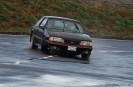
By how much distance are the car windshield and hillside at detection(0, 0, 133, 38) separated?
15.9 metres

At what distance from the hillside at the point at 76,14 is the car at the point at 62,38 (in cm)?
1613

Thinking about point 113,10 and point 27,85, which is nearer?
point 27,85

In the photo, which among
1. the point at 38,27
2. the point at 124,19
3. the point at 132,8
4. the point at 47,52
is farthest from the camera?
the point at 132,8

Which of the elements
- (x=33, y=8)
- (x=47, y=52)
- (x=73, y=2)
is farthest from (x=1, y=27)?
(x=47, y=52)

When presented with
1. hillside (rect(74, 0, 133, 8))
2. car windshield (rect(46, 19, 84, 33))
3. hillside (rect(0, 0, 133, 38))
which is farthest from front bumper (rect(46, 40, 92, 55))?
hillside (rect(74, 0, 133, 8))

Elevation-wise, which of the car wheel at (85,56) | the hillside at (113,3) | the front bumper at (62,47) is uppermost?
the front bumper at (62,47)

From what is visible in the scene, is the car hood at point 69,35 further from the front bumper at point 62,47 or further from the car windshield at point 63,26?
the car windshield at point 63,26

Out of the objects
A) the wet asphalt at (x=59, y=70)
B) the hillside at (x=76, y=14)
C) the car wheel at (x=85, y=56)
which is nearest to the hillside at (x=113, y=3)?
the hillside at (x=76, y=14)

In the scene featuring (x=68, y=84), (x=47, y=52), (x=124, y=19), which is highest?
(x=68, y=84)

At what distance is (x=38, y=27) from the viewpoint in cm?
2147

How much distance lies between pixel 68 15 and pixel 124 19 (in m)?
5.80

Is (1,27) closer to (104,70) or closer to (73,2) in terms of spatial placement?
(73,2)

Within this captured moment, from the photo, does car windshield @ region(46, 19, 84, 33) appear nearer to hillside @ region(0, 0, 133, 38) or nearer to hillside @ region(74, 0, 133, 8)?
hillside @ region(0, 0, 133, 38)

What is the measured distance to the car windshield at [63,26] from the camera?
2064cm
